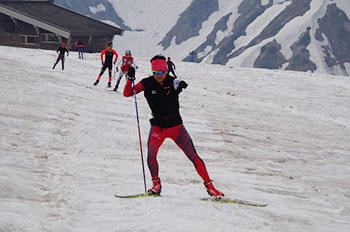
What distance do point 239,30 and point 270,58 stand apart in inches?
1073

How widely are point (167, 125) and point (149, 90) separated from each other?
1.85ft

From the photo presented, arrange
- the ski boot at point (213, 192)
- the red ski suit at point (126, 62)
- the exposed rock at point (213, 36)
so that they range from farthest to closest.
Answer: the exposed rock at point (213, 36), the red ski suit at point (126, 62), the ski boot at point (213, 192)

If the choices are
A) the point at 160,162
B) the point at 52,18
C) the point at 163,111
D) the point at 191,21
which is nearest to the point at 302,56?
the point at 191,21

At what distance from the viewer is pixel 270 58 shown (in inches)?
3339

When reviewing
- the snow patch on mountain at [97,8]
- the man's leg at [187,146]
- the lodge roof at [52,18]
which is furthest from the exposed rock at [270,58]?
the man's leg at [187,146]

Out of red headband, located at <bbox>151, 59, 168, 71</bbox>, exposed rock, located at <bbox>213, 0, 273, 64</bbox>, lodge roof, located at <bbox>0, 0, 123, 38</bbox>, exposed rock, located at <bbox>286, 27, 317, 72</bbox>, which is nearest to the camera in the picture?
red headband, located at <bbox>151, 59, 168, 71</bbox>

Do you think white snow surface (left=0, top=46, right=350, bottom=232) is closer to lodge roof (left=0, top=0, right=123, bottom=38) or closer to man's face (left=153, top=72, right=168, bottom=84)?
man's face (left=153, top=72, right=168, bottom=84)

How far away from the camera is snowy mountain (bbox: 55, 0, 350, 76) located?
84812mm

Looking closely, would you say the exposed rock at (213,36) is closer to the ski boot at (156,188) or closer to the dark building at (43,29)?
the dark building at (43,29)

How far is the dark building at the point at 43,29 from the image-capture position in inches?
1123

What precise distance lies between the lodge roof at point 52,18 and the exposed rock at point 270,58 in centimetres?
5630

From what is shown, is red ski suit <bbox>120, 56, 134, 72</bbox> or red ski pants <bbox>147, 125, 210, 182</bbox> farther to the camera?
red ski suit <bbox>120, 56, 134, 72</bbox>

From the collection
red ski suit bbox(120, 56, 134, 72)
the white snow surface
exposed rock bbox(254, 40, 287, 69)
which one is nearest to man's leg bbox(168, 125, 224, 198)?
the white snow surface

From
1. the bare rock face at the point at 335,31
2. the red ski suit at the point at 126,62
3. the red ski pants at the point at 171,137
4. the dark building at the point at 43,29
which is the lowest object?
the red ski pants at the point at 171,137
